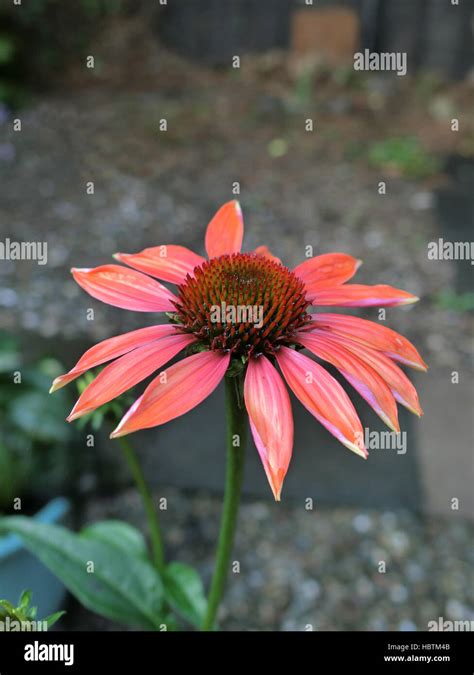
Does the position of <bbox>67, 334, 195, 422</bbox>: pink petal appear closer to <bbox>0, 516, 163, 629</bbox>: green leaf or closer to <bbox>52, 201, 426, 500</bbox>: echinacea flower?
<bbox>52, 201, 426, 500</bbox>: echinacea flower

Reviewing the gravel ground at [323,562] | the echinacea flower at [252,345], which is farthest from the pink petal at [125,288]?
the gravel ground at [323,562]

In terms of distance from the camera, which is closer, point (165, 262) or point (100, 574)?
point (165, 262)

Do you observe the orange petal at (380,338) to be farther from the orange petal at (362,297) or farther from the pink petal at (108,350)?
the pink petal at (108,350)

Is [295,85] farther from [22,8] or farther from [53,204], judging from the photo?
[53,204]

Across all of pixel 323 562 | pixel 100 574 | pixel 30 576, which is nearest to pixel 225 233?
pixel 100 574

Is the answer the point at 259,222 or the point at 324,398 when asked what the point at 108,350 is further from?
the point at 259,222

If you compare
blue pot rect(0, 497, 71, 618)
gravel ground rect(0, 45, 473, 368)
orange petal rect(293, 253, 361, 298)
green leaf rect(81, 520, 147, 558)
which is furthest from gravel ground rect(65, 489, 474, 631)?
orange petal rect(293, 253, 361, 298)

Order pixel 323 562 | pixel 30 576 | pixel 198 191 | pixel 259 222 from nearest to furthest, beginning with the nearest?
1. pixel 30 576
2. pixel 323 562
3. pixel 259 222
4. pixel 198 191
